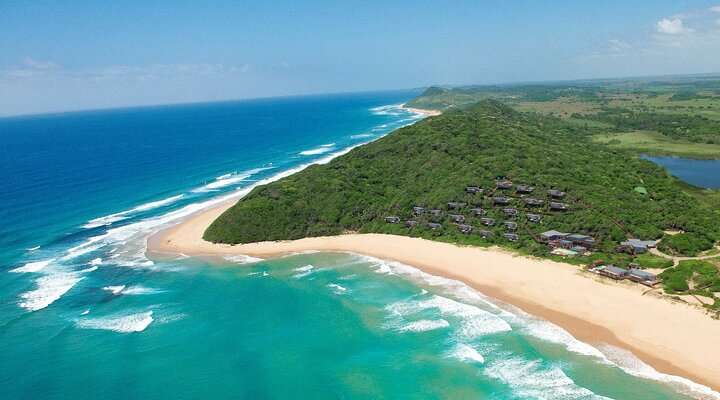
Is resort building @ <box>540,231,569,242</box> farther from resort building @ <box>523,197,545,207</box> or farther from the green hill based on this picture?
resort building @ <box>523,197,545,207</box>

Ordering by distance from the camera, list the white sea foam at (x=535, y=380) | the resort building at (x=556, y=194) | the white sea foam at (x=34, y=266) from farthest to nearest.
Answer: the resort building at (x=556, y=194) < the white sea foam at (x=34, y=266) < the white sea foam at (x=535, y=380)

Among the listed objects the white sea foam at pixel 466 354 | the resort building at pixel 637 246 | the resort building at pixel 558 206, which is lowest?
the white sea foam at pixel 466 354

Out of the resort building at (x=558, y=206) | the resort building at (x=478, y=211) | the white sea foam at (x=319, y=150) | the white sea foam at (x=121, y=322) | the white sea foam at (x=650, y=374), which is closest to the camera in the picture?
the white sea foam at (x=650, y=374)

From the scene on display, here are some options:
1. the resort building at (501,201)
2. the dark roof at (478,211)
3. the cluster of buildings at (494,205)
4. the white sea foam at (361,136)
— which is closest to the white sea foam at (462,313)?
the cluster of buildings at (494,205)

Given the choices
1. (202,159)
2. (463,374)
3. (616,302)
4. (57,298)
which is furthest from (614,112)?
(57,298)

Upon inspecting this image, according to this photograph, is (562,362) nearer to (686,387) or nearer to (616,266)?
(686,387)

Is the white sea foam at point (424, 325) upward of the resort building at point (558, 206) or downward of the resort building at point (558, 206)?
downward

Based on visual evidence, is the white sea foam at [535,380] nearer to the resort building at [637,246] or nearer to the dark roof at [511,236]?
the dark roof at [511,236]
